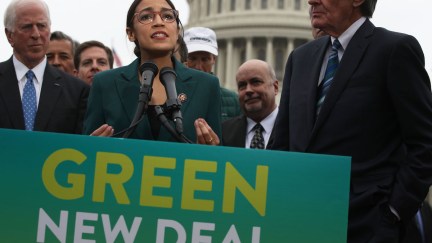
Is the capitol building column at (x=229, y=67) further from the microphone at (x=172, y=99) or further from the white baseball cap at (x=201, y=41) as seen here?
the microphone at (x=172, y=99)

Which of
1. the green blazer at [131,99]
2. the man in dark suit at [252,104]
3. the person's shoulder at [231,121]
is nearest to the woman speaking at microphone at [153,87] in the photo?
the green blazer at [131,99]

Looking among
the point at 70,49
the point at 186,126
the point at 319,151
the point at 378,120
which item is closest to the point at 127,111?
the point at 186,126

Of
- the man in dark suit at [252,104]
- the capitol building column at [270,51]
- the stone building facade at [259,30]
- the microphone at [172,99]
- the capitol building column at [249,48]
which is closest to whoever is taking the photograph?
the microphone at [172,99]

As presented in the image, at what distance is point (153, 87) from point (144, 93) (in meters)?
0.70

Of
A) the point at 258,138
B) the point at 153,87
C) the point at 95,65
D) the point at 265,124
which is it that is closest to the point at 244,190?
the point at 153,87

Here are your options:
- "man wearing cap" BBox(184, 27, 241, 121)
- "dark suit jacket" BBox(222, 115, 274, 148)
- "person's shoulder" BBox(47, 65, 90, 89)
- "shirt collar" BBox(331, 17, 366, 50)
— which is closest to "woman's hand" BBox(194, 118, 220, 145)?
"shirt collar" BBox(331, 17, 366, 50)

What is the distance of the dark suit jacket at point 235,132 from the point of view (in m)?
9.23

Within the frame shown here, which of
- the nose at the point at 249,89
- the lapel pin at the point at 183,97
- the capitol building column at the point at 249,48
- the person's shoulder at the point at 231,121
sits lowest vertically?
the lapel pin at the point at 183,97

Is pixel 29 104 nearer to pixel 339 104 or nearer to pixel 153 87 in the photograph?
pixel 153 87

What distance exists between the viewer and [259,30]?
93.1 metres

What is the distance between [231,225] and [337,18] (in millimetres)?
2021

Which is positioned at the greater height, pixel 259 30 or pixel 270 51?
pixel 259 30

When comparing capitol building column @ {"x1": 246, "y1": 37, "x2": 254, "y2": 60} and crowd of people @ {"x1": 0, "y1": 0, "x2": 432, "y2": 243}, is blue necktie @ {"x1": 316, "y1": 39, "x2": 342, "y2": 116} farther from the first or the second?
capitol building column @ {"x1": 246, "y1": 37, "x2": 254, "y2": 60}

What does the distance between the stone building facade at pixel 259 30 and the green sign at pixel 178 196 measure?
87.7 metres
